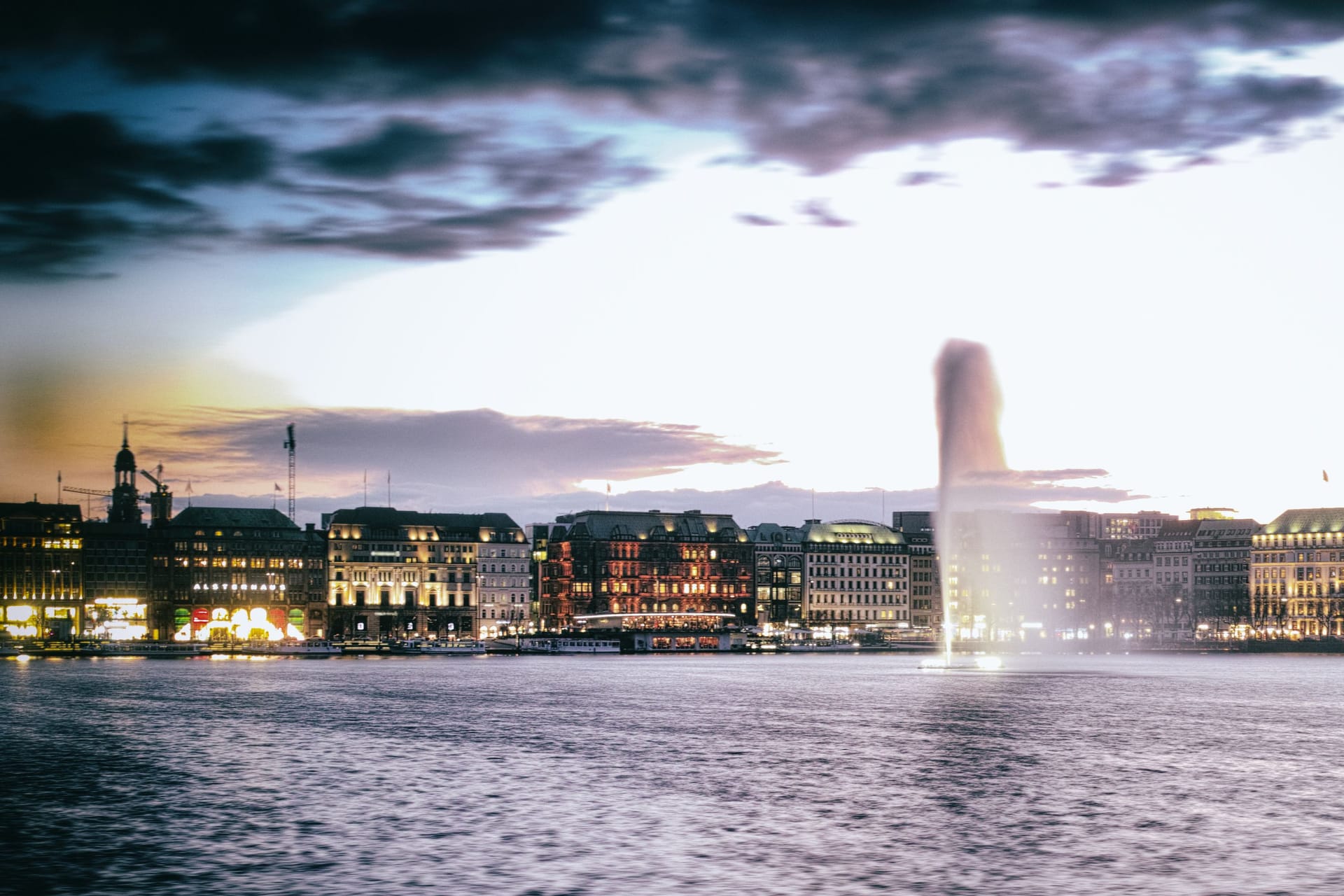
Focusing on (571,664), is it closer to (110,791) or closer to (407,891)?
(110,791)

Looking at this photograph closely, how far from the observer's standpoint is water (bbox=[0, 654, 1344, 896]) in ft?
127

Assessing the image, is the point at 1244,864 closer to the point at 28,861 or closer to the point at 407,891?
the point at 407,891

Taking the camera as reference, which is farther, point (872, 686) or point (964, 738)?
point (872, 686)

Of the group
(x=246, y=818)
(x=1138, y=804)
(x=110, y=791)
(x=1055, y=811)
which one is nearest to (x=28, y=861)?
(x=246, y=818)

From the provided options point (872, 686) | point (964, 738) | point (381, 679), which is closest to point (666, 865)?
point (964, 738)

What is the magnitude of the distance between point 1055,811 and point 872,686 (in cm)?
7797

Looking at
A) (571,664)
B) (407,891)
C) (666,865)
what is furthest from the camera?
(571,664)

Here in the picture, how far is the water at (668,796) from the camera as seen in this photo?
38.7 metres

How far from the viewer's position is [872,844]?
141 feet

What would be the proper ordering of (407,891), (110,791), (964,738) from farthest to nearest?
(964,738)
(110,791)
(407,891)

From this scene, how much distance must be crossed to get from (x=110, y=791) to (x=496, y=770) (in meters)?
13.9

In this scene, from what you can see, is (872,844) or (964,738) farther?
(964,738)

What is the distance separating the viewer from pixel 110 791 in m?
54.4

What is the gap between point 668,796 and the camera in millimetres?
52375
